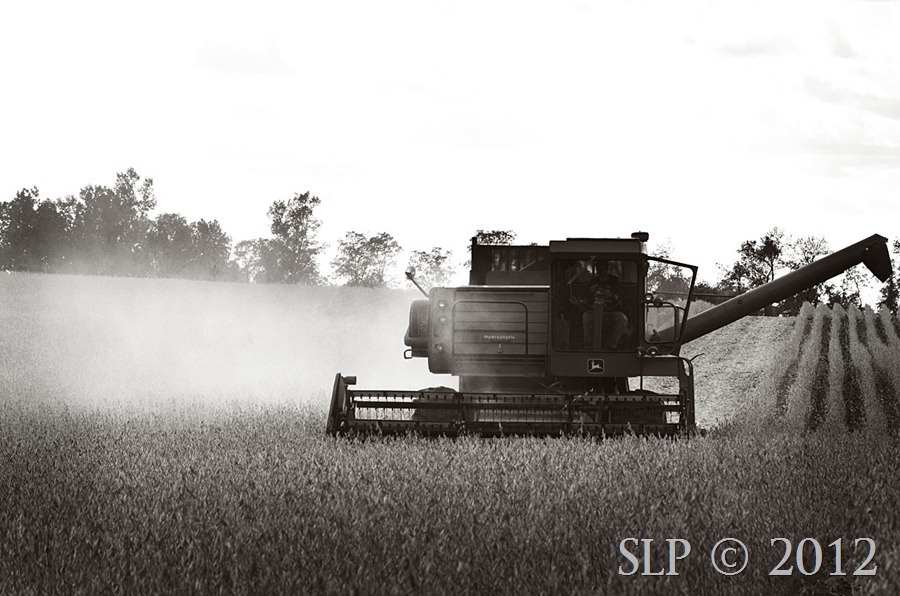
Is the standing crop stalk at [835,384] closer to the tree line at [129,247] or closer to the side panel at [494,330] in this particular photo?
the side panel at [494,330]

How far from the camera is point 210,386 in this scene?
86.1ft

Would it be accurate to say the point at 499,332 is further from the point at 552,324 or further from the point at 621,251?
the point at 621,251

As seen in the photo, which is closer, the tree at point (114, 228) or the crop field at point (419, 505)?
the crop field at point (419, 505)

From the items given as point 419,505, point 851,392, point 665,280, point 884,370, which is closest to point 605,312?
point 419,505

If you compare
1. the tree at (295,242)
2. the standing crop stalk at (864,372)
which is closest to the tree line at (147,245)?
the tree at (295,242)

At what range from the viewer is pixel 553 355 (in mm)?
13422

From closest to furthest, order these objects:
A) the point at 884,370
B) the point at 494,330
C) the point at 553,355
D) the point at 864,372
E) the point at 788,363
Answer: the point at 553,355 < the point at 494,330 < the point at 864,372 < the point at 884,370 < the point at 788,363

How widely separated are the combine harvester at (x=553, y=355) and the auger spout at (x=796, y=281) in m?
0.54

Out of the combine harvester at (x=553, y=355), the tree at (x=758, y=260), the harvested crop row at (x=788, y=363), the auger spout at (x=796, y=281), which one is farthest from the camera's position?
the tree at (x=758, y=260)

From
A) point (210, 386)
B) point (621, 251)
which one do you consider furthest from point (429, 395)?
point (210, 386)

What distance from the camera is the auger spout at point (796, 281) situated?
15.1 meters

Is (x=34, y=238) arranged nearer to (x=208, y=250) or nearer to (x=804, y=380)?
(x=208, y=250)

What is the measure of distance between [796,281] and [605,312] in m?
3.24

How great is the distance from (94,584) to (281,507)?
7.10ft
